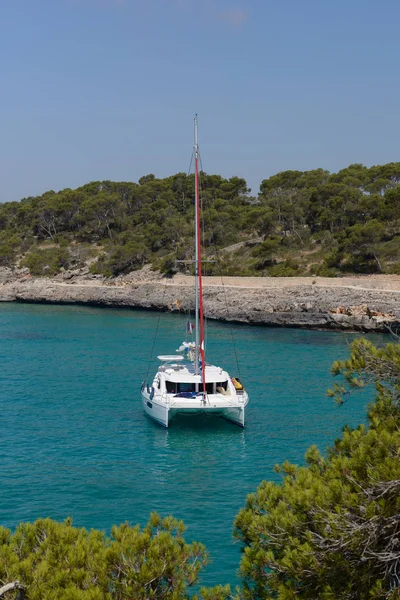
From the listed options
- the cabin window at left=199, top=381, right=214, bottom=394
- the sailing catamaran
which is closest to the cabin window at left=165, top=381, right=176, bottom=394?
the sailing catamaran

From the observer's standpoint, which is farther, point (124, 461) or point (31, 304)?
point (31, 304)

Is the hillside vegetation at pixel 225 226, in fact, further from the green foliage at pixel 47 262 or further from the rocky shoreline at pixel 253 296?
the rocky shoreline at pixel 253 296

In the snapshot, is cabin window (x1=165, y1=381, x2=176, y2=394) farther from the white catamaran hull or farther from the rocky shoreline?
the rocky shoreline

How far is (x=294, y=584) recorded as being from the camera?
820cm

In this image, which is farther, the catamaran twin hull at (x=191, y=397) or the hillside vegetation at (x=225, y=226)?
the hillside vegetation at (x=225, y=226)

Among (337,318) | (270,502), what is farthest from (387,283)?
(270,502)

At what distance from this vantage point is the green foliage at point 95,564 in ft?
24.9

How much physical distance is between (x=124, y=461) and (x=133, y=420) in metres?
4.89

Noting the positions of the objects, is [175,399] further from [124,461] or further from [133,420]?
[124,461]

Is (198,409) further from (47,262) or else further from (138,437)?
(47,262)

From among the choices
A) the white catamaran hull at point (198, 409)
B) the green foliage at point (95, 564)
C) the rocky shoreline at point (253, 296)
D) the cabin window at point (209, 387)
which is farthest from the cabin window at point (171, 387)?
the rocky shoreline at point (253, 296)

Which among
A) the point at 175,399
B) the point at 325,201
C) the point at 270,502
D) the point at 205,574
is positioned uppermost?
the point at 325,201

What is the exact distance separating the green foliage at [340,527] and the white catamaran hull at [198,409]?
629 inches

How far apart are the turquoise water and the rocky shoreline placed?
822cm
